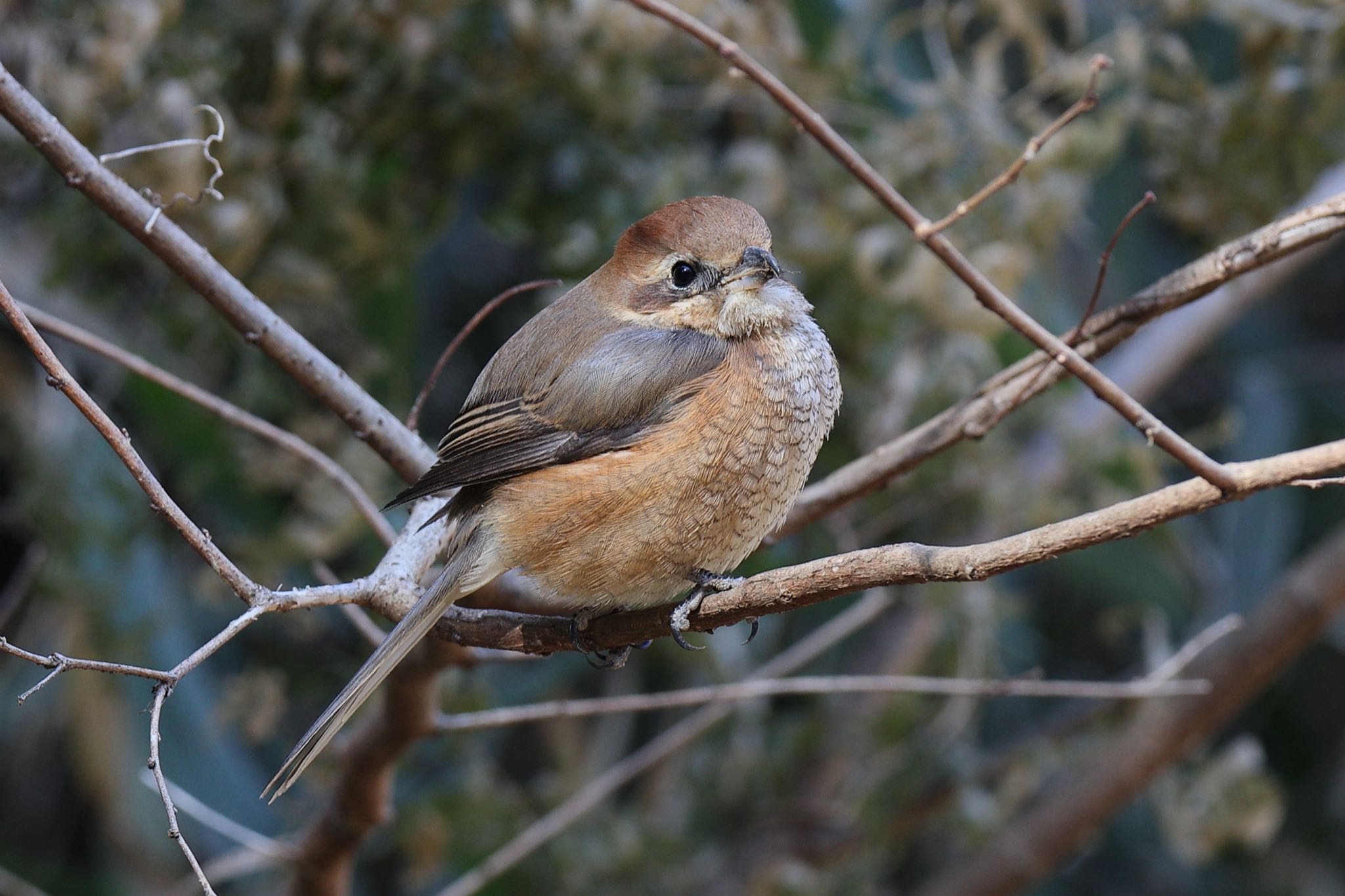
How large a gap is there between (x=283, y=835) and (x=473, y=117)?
2.32 metres

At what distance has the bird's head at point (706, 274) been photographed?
2.38 meters

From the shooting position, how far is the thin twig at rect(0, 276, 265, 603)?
1539mm

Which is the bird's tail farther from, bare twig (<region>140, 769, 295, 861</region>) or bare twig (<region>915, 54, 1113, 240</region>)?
bare twig (<region>915, 54, 1113, 240</region>)

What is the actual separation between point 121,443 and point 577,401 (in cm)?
87

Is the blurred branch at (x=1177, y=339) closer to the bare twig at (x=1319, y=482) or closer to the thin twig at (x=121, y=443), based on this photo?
the bare twig at (x=1319, y=482)

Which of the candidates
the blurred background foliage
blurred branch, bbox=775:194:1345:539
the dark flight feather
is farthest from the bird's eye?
the blurred background foliage

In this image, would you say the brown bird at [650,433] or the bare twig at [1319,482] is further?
the brown bird at [650,433]

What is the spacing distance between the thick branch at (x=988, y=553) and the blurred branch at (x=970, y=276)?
41 mm

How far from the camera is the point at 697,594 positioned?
2117 millimetres

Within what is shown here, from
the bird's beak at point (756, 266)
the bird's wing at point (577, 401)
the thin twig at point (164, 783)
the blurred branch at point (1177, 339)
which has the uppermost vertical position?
the blurred branch at point (1177, 339)

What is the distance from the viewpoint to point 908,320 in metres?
3.82

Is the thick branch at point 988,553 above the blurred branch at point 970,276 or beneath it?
beneath

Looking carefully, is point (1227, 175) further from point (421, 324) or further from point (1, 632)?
point (1, 632)

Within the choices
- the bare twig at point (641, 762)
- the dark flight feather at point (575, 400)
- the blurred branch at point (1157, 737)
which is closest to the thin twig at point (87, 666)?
the dark flight feather at point (575, 400)
